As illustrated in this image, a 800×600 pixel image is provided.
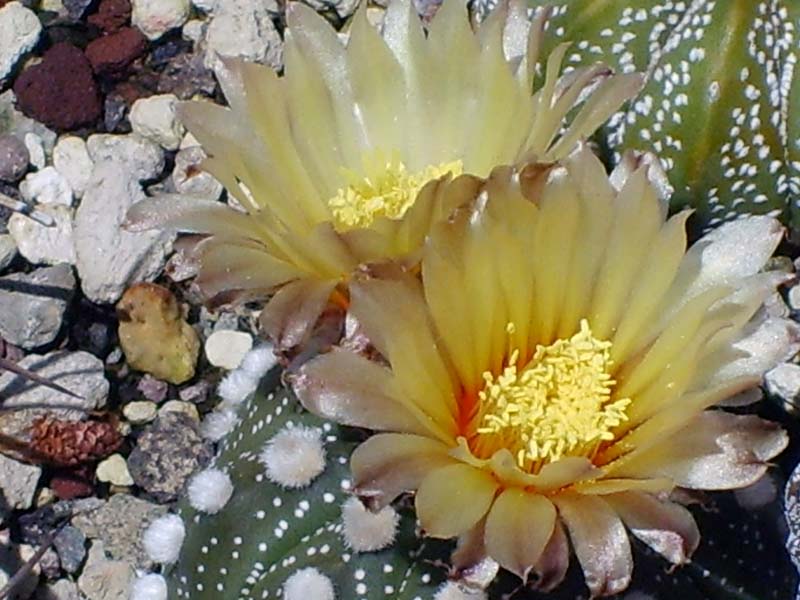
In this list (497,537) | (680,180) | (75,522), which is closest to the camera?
(497,537)

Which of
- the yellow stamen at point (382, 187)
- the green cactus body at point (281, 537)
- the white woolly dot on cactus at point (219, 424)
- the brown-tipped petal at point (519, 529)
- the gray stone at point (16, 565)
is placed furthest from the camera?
the gray stone at point (16, 565)

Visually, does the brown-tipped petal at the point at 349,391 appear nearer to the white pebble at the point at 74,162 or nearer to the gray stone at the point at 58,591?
the gray stone at the point at 58,591

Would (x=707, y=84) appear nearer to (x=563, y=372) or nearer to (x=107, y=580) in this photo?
(x=563, y=372)

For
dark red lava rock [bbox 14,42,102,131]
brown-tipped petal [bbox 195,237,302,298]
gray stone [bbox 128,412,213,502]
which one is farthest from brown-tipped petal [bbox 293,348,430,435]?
dark red lava rock [bbox 14,42,102,131]

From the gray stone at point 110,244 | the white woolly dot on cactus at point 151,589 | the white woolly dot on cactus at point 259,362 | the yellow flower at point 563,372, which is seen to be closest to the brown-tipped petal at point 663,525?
the yellow flower at point 563,372

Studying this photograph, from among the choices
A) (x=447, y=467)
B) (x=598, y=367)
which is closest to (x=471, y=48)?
(x=598, y=367)

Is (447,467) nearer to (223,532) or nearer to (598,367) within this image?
(598,367)
